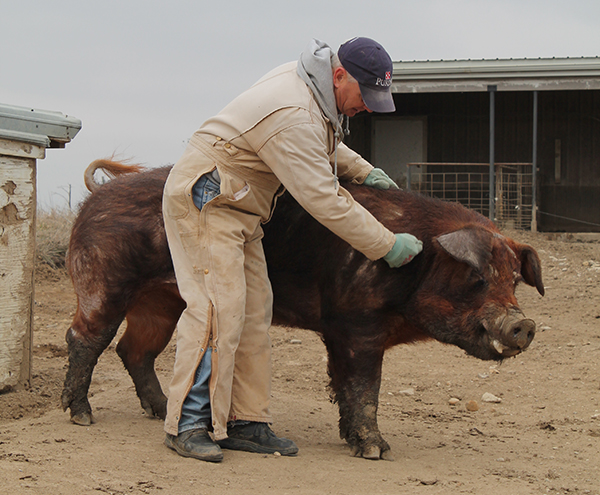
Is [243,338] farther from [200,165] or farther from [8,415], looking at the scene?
[8,415]

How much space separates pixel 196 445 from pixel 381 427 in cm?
152

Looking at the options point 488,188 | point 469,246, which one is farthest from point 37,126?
point 488,188

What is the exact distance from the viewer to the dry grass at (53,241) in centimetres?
1031

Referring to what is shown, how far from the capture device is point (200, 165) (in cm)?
345

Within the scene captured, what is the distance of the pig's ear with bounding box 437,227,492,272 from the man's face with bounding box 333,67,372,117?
780mm

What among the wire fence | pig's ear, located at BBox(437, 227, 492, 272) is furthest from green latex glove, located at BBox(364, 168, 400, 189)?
the wire fence

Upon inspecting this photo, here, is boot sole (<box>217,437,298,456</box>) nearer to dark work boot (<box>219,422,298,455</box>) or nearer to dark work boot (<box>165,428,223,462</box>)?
dark work boot (<box>219,422,298,455</box>)

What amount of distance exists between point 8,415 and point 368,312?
2.37 m

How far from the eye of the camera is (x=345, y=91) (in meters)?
3.45

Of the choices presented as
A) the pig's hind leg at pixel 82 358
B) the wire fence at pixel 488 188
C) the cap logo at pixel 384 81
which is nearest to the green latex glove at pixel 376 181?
the cap logo at pixel 384 81

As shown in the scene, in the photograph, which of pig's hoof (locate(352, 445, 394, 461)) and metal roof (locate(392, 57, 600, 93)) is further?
metal roof (locate(392, 57, 600, 93))

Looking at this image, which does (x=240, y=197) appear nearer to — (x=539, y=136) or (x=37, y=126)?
(x=37, y=126)

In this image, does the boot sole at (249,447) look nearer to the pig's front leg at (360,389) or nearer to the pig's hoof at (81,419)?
the pig's front leg at (360,389)

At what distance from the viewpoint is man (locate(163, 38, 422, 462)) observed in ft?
10.7
